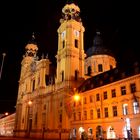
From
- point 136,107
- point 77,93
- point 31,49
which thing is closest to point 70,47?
point 77,93

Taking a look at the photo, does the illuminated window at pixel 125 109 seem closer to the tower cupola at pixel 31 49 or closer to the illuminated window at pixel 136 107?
the illuminated window at pixel 136 107

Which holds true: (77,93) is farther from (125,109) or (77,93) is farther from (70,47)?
(70,47)

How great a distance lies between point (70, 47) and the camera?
2274 inches

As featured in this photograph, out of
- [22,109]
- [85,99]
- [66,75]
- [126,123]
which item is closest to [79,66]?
[66,75]

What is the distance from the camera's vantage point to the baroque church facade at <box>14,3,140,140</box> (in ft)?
122

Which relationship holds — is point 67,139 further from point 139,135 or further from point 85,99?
point 139,135

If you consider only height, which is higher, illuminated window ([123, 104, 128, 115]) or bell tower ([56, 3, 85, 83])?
bell tower ([56, 3, 85, 83])

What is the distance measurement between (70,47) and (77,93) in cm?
1490

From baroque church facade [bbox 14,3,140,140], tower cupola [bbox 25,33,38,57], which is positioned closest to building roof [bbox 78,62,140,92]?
baroque church facade [bbox 14,3,140,140]

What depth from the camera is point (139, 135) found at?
33.3 meters

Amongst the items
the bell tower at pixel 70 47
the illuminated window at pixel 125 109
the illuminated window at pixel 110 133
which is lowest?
the illuminated window at pixel 110 133

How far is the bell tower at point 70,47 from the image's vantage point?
184 ft

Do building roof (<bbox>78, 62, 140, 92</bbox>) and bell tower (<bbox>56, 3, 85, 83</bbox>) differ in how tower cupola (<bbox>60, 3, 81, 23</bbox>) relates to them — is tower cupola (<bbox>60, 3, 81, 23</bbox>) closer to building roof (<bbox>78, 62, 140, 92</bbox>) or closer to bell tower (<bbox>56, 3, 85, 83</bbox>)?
bell tower (<bbox>56, 3, 85, 83</bbox>)

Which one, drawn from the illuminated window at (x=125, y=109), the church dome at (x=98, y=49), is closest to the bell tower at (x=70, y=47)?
the church dome at (x=98, y=49)
